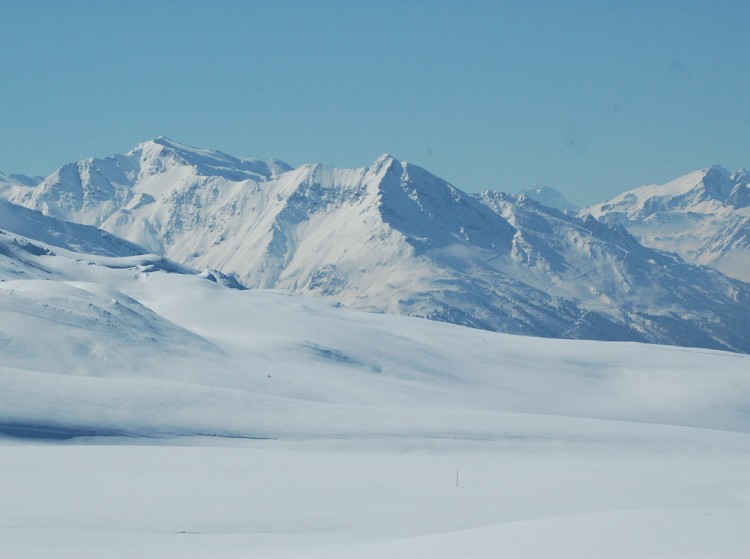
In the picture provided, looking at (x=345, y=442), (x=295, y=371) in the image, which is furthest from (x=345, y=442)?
(x=295, y=371)

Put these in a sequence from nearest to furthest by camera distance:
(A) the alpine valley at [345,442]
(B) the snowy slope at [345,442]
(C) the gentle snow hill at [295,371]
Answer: (A) the alpine valley at [345,442], (B) the snowy slope at [345,442], (C) the gentle snow hill at [295,371]

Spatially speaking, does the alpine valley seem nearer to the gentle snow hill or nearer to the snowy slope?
the snowy slope

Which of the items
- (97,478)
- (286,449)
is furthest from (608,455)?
(97,478)

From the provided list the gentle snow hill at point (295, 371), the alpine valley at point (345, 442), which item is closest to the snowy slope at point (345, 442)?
the alpine valley at point (345, 442)

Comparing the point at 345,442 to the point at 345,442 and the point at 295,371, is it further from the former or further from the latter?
the point at 295,371

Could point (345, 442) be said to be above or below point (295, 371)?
below

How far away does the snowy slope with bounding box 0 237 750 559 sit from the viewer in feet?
107

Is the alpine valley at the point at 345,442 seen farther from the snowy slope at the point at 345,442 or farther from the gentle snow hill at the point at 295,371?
the gentle snow hill at the point at 295,371

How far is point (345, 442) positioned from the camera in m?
63.0

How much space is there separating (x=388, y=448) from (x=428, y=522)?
2485cm

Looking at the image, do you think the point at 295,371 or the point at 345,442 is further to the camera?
the point at 295,371

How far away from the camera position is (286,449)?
6069 cm

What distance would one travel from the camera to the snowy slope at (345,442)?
32.5 meters

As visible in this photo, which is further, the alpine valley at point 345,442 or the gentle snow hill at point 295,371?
the gentle snow hill at point 295,371
